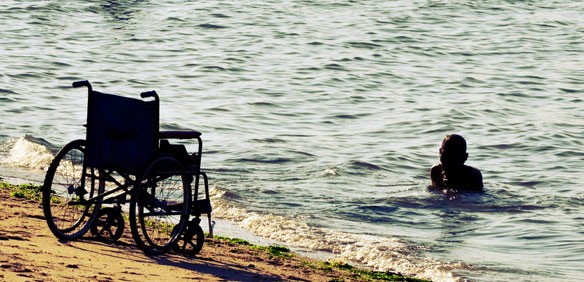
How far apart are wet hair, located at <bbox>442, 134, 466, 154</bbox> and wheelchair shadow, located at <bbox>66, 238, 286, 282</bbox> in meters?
4.64

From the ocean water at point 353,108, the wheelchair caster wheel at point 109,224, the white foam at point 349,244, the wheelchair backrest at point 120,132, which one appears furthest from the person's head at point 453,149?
the wheelchair backrest at point 120,132

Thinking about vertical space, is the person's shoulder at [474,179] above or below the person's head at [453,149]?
below

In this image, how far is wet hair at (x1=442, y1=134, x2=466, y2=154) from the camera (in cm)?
1147

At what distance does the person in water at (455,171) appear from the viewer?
11523 mm

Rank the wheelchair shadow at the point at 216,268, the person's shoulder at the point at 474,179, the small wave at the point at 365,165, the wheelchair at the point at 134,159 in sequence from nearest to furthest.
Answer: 1. the wheelchair shadow at the point at 216,268
2. the wheelchair at the point at 134,159
3. the person's shoulder at the point at 474,179
4. the small wave at the point at 365,165

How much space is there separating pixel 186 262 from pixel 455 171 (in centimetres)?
521

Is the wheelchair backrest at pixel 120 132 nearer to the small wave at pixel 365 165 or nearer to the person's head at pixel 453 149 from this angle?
the person's head at pixel 453 149

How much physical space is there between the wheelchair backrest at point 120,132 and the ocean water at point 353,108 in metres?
2.43

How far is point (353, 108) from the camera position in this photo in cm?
1792

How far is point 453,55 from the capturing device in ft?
77.4

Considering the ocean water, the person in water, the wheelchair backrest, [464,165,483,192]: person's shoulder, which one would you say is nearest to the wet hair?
the person in water

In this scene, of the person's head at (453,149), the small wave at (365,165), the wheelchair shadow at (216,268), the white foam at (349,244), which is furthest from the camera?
the small wave at (365,165)

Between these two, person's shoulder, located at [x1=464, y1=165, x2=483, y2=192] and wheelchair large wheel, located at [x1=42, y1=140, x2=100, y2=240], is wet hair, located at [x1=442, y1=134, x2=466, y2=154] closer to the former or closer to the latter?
person's shoulder, located at [x1=464, y1=165, x2=483, y2=192]

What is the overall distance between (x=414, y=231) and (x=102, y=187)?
3.69m
